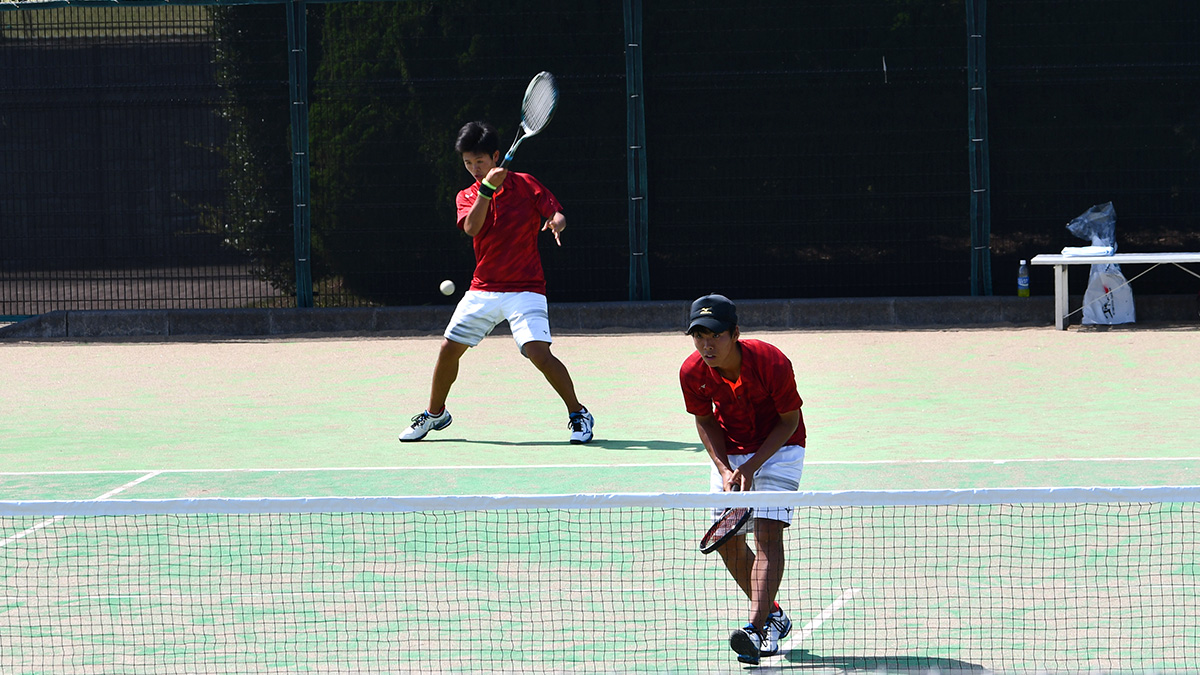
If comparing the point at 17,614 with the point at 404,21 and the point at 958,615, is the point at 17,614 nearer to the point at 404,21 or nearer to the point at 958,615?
the point at 958,615

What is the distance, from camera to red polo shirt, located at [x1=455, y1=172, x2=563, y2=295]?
8281mm

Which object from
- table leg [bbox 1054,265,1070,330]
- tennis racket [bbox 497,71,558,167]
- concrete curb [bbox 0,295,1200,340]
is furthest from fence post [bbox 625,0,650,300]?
tennis racket [bbox 497,71,558,167]

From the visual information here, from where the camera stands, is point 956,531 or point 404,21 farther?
point 404,21

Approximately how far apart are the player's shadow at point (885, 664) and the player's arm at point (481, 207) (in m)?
3.99

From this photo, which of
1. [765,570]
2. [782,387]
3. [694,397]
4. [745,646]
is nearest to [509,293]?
[694,397]

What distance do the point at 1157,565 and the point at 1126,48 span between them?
9.07m

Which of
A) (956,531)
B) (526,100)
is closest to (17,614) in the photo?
(956,531)

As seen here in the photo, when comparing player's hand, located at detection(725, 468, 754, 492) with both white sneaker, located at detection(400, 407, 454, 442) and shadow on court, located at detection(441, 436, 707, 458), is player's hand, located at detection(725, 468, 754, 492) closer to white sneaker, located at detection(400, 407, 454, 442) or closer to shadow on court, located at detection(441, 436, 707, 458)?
shadow on court, located at detection(441, 436, 707, 458)

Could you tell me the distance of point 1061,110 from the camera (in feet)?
43.8

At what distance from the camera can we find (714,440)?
4.88 meters

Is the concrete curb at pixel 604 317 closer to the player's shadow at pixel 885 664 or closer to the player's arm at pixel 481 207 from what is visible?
the player's arm at pixel 481 207

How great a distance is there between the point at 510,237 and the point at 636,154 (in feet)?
18.0

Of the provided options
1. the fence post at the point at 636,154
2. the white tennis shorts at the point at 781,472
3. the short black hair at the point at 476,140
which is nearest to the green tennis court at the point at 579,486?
the white tennis shorts at the point at 781,472

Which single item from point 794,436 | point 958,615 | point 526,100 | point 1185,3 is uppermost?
point 1185,3
